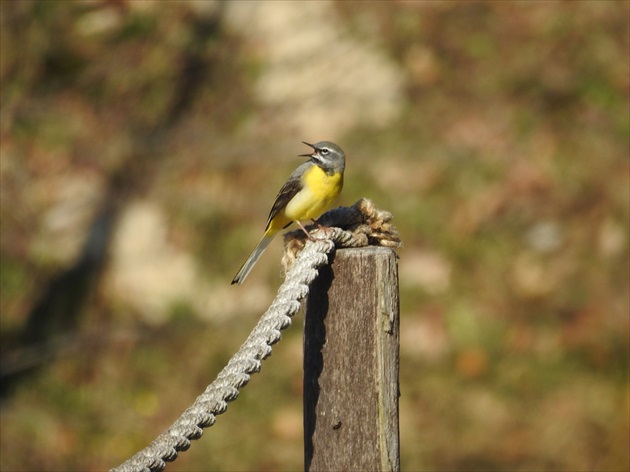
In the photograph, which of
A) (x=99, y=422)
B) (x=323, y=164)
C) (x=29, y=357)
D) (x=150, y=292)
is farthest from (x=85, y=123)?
(x=323, y=164)

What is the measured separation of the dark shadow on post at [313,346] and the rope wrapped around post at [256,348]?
0.34 feet

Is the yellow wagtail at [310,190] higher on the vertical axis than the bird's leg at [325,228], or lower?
higher

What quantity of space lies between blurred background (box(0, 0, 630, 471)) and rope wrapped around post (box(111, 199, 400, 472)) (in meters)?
3.61

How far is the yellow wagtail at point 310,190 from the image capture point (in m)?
4.40

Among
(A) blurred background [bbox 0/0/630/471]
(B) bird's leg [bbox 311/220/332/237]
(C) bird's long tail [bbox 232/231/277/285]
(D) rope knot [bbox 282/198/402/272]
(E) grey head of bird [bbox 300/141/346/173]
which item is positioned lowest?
(B) bird's leg [bbox 311/220/332/237]

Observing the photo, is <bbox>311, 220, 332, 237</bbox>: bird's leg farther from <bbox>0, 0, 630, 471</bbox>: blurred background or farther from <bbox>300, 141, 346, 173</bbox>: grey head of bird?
<bbox>0, 0, 630, 471</bbox>: blurred background

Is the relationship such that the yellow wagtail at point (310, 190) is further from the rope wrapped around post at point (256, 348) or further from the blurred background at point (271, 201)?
the blurred background at point (271, 201)

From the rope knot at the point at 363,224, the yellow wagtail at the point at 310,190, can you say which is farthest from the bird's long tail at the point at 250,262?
the rope knot at the point at 363,224

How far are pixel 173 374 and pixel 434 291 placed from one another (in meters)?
1.92

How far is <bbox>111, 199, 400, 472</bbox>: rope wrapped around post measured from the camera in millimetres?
2660

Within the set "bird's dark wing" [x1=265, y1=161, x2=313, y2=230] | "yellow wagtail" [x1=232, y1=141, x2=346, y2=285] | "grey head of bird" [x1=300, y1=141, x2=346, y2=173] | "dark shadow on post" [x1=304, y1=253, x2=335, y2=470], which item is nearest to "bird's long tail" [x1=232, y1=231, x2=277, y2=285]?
"yellow wagtail" [x1=232, y1=141, x2=346, y2=285]

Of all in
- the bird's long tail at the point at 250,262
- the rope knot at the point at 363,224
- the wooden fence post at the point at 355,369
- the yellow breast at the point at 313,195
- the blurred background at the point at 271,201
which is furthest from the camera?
the blurred background at the point at 271,201

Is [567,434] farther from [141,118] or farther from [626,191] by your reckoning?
[141,118]

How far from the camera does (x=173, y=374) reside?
6.84 metres
